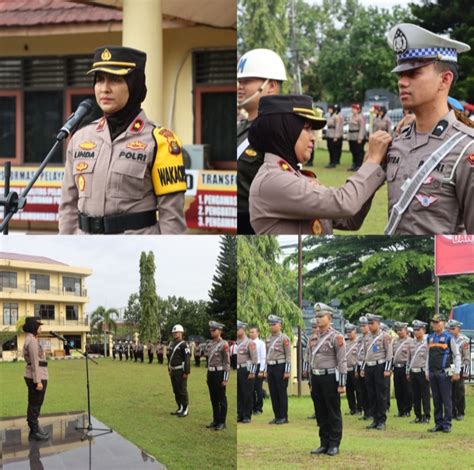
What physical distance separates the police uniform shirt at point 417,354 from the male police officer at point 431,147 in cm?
36

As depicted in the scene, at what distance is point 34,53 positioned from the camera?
970 cm

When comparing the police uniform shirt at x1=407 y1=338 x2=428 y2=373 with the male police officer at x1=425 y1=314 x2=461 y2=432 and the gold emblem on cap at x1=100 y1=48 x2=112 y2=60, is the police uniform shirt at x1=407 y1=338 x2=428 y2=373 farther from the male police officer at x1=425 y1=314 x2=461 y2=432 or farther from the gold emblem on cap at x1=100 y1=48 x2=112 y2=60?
the gold emblem on cap at x1=100 y1=48 x2=112 y2=60

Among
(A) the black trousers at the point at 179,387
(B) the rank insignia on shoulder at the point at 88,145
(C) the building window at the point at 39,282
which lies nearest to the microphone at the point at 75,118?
(B) the rank insignia on shoulder at the point at 88,145

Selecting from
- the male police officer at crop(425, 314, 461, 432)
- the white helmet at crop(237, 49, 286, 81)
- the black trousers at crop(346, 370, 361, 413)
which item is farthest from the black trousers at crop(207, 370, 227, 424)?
the white helmet at crop(237, 49, 286, 81)

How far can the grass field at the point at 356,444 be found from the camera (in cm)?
317

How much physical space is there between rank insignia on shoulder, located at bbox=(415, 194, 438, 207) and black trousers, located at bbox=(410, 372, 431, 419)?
0.54 metres

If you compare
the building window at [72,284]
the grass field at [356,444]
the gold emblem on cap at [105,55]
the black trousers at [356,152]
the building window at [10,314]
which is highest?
the gold emblem on cap at [105,55]

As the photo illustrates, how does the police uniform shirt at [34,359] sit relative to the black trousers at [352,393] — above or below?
above

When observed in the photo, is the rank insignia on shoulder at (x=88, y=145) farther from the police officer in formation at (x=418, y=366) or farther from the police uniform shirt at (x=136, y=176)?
the police officer in formation at (x=418, y=366)

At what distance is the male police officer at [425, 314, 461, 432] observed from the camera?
3248 millimetres

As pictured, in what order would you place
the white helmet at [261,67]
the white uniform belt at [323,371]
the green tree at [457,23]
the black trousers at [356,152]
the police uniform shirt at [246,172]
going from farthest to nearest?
the black trousers at [356,152], the green tree at [457,23], the white helmet at [261,67], the police uniform shirt at [246,172], the white uniform belt at [323,371]

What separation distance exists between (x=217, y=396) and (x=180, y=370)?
0.14 metres

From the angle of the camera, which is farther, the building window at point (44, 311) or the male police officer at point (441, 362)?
the building window at point (44, 311)

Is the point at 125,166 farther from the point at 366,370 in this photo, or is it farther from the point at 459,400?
the point at 459,400
